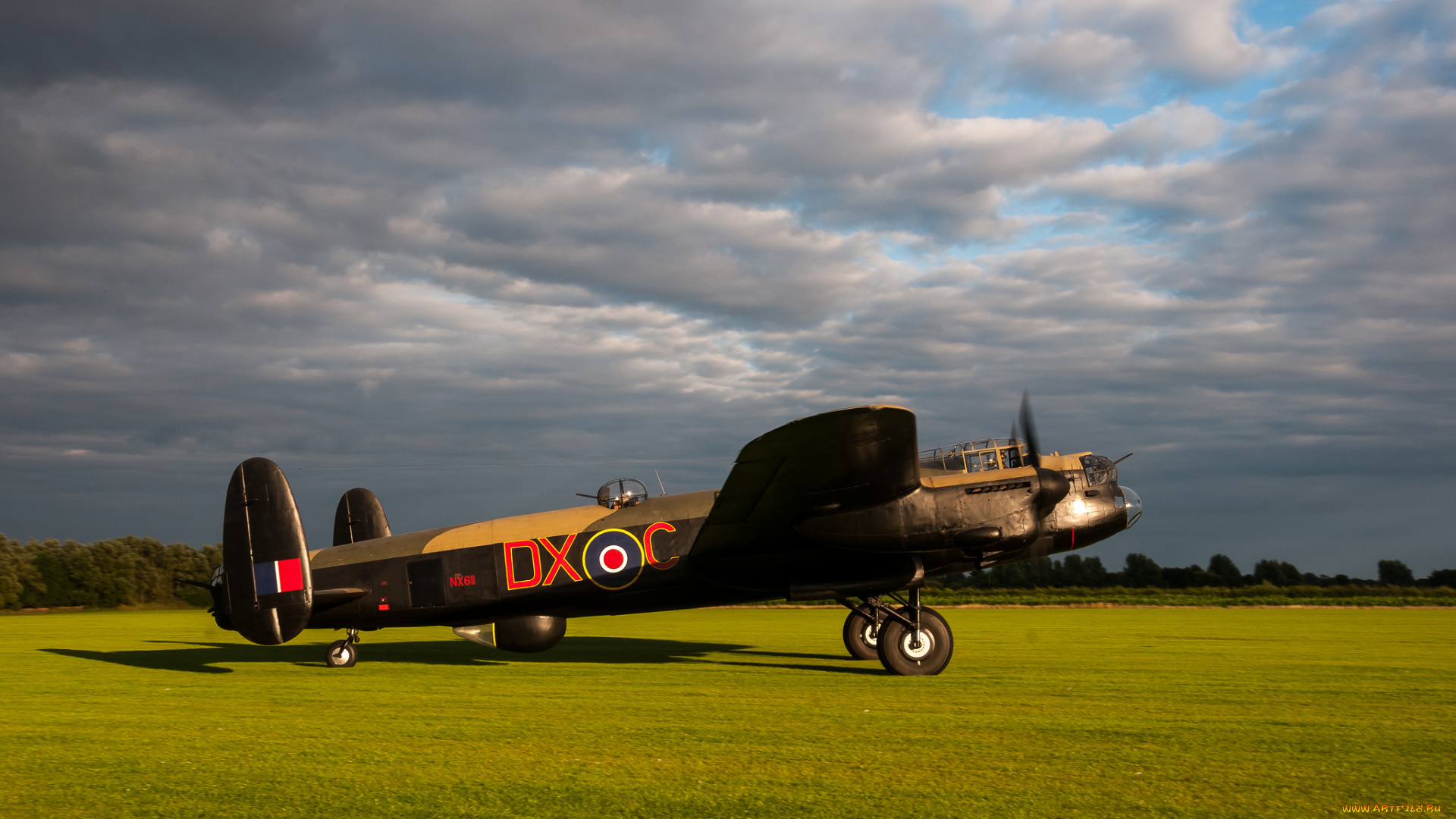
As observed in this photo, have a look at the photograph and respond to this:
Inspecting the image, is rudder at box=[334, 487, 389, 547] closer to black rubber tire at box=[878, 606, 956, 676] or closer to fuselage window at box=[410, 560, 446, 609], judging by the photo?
fuselage window at box=[410, 560, 446, 609]

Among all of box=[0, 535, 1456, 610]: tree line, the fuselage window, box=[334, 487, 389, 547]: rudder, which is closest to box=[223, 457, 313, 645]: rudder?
the fuselage window

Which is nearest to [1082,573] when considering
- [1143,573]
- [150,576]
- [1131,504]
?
[1143,573]

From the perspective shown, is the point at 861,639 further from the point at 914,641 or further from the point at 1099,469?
the point at 1099,469

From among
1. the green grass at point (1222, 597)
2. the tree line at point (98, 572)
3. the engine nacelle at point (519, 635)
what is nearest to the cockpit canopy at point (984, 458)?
the engine nacelle at point (519, 635)

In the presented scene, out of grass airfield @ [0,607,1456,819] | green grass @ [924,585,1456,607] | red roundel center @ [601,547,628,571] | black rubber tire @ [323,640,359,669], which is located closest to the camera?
grass airfield @ [0,607,1456,819]

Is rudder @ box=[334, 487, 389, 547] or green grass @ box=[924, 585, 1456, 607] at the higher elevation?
rudder @ box=[334, 487, 389, 547]

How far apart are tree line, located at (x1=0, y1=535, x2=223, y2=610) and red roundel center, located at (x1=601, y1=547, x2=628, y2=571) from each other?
47610 millimetres

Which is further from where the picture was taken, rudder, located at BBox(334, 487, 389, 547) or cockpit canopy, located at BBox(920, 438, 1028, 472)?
rudder, located at BBox(334, 487, 389, 547)

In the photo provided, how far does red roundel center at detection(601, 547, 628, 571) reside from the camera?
482 inches

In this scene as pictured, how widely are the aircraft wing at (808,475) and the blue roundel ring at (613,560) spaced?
98cm

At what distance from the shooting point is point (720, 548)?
38.6ft

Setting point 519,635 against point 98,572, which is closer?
point 519,635

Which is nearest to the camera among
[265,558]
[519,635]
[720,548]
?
[720,548]

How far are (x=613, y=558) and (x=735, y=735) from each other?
18.5 ft
